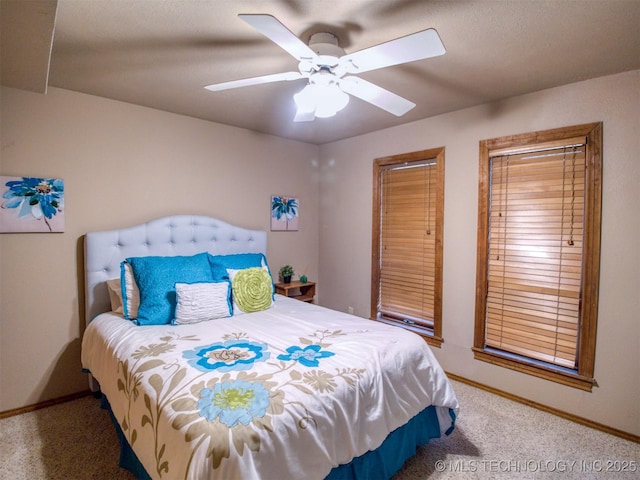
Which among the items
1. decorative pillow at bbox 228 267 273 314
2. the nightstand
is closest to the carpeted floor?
decorative pillow at bbox 228 267 273 314

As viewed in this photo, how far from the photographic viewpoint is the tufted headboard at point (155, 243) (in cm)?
254

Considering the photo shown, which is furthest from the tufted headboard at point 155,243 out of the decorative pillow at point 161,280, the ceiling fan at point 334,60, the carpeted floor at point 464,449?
the ceiling fan at point 334,60

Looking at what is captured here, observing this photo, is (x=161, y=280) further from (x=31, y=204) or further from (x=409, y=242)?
(x=409, y=242)

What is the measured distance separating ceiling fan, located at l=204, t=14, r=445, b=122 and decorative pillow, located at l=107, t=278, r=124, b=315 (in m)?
1.70

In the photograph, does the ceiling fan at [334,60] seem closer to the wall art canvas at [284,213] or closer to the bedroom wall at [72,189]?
the bedroom wall at [72,189]

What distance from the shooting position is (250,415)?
122cm

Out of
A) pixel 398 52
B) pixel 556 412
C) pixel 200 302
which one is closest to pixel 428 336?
pixel 556 412

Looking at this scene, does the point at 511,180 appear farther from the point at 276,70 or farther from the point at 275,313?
the point at 275,313

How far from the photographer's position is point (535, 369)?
254cm

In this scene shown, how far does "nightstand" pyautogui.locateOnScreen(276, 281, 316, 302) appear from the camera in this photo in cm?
362

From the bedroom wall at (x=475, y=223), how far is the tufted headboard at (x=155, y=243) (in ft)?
3.72

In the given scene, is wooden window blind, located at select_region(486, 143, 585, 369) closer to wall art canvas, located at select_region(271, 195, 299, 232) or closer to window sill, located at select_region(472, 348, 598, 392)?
window sill, located at select_region(472, 348, 598, 392)

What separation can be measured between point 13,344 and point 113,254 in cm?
88

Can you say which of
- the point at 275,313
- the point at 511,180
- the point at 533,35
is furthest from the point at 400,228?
the point at 533,35
